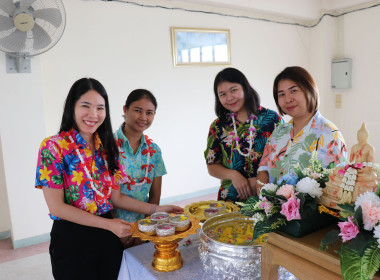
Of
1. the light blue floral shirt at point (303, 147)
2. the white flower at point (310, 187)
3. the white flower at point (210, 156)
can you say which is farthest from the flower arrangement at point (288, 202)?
the white flower at point (210, 156)

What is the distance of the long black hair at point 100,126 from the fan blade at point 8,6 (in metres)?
1.72

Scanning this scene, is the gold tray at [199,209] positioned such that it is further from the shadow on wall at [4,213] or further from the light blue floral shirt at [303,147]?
the shadow on wall at [4,213]

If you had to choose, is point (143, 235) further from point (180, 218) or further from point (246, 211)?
point (246, 211)

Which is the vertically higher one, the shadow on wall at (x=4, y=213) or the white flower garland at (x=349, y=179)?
the white flower garland at (x=349, y=179)

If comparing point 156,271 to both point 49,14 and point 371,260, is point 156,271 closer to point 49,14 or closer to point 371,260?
point 371,260

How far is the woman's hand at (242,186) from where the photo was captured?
176 cm

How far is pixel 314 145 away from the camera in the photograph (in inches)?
58.6

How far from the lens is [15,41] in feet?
9.28

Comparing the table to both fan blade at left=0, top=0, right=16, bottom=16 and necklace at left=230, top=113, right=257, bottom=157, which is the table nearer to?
necklace at left=230, top=113, right=257, bottom=157

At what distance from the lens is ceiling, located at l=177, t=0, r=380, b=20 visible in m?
4.38

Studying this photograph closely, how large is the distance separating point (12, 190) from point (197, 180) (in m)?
2.29

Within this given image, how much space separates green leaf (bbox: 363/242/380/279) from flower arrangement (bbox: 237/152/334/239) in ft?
0.59

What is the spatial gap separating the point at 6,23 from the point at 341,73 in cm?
460

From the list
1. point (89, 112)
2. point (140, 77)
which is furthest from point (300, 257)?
point (140, 77)
